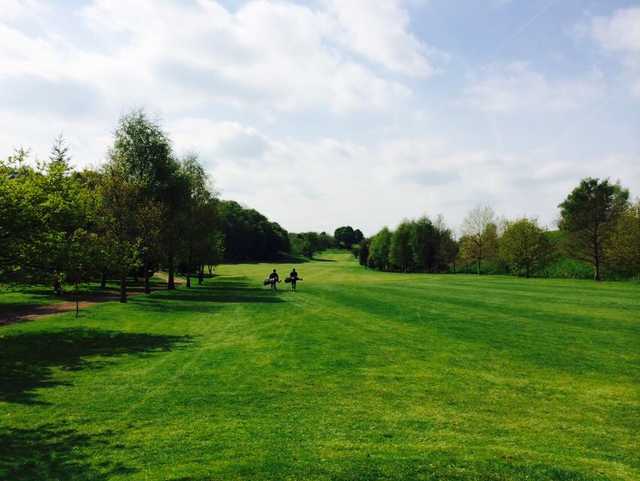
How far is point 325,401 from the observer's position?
11.1 metres

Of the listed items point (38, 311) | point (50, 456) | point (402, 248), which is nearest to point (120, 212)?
point (38, 311)

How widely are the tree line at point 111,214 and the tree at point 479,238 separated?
53.2 m

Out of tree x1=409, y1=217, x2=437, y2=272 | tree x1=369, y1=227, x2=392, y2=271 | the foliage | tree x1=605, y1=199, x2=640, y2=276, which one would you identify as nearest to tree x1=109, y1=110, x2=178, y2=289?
tree x1=605, y1=199, x2=640, y2=276

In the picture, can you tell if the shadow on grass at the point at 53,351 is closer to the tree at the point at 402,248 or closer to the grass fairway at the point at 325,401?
the grass fairway at the point at 325,401

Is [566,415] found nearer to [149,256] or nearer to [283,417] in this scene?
[283,417]

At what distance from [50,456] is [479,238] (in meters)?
88.8

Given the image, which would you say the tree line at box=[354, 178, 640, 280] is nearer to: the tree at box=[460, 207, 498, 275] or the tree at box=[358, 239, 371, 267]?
the tree at box=[460, 207, 498, 275]

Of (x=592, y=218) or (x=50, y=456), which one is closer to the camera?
(x=50, y=456)

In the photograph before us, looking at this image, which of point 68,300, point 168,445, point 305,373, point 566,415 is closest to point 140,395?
point 168,445

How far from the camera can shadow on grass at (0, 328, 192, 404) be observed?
42.4ft

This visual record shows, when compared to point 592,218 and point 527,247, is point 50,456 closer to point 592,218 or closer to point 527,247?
point 592,218

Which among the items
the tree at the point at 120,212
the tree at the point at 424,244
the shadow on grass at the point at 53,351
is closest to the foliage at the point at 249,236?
the tree at the point at 424,244

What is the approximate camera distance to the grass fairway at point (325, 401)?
25.2 feet

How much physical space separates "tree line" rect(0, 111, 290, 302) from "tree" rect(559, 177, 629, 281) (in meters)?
55.6
